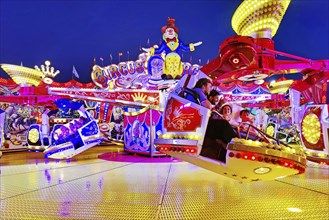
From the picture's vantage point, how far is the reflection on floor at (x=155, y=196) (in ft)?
10.8

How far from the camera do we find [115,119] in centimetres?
1753

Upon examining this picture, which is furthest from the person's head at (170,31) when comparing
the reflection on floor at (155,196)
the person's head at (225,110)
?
the person's head at (225,110)

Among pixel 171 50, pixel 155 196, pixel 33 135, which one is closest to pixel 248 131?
pixel 155 196

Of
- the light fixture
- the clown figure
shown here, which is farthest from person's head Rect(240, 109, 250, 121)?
the clown figure

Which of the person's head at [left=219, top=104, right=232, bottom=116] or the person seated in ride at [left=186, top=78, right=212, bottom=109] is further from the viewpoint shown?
the person's head at [left=219, top=104, right=232, bottom=116]

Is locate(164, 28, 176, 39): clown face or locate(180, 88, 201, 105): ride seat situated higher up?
locate(164, 28, 176, 39): clown face

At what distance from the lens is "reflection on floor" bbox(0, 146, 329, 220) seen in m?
3.29

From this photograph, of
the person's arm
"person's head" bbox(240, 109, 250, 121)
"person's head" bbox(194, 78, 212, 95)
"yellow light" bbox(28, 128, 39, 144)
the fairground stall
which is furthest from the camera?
"yellow light" bbox(28, 128, 39, 144)

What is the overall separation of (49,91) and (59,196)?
4.49m

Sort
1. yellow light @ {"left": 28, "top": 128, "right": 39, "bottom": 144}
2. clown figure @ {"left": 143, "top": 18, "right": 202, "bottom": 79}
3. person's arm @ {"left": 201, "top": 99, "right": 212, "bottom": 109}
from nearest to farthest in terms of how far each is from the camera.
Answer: person's arm @ {"left": 201, "top": 99, "right": 212, "bottom": 109}, clown figure @ {"left": 143, "top": 18, "right": 202, "bottom": 79}, yellow light @ {"left": 28, "top": 128, "right": 39, "bottom": 144}

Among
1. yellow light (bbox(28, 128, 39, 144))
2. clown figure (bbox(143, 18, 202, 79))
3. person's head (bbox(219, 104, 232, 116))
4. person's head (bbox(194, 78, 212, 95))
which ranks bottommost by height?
yellow light (bbox(28, 128, 39, 144))

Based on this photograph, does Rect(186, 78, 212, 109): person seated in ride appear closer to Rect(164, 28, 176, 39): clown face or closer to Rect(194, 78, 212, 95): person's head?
Rect(194, 78, 212, 95): person's head

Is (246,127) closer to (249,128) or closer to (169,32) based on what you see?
(249,128)

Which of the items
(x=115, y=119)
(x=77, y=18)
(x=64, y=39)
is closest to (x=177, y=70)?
(x=115, y=119)
